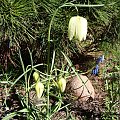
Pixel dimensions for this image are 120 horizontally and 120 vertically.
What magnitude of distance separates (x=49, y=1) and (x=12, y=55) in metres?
0.42

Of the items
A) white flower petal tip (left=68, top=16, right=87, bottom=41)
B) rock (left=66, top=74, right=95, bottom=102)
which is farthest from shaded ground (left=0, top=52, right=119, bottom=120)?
white flower petal tip (left=68, top=16, right=87, bottom=41)

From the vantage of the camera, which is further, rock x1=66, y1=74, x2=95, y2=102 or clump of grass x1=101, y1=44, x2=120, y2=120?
rock x1=66, y1=74, x2=95, y2=102

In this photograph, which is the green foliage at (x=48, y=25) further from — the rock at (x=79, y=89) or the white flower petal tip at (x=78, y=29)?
the white flower petal tip at (x=78, y=29)

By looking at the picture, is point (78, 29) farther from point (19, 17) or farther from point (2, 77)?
point (2, 77)

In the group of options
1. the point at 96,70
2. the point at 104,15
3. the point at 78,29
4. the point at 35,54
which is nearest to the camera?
the point at 78,29

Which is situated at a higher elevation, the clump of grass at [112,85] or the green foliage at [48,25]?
the green foliage at [48,25]

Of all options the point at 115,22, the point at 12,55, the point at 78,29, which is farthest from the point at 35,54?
the point at 78,29

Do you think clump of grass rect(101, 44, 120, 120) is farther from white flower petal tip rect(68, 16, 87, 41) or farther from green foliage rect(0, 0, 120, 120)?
white flower petal tip rect(68, 16, 87, 41)

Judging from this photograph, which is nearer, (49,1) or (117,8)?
(49,1)

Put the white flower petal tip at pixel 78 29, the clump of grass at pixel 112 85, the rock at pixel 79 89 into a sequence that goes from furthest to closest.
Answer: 1. the rock at pixel 79 89
2. the clump of grass at pixel 112 85
3. the white flower petal tip at pixel 78 29

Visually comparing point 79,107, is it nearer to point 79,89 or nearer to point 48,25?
point 79,89

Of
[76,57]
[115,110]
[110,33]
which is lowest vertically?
[115,110]

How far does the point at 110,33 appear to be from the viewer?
6.66 feet

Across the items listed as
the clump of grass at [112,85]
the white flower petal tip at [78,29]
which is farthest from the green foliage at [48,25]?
the white flower petal tip at [78,29]
